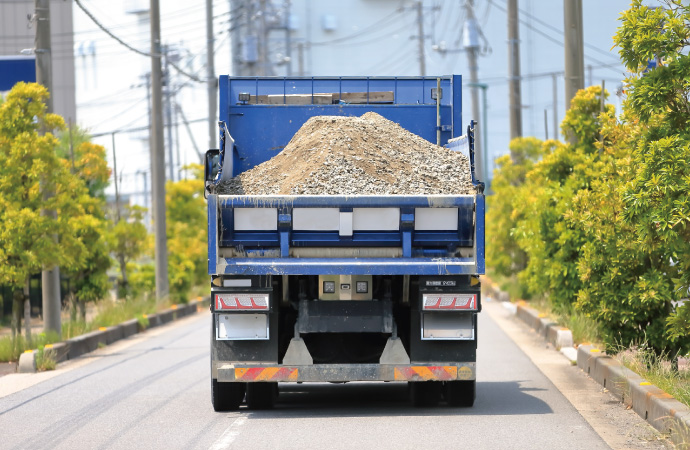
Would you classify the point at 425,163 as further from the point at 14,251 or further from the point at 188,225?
the point at 188,225

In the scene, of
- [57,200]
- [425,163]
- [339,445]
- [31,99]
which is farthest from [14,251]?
[339,445]

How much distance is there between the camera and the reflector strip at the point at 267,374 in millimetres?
11312

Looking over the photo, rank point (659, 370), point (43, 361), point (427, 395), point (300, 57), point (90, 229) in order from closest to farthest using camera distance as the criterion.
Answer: point (659, 370)
point (427, 395)
point (43, 361)
point (90, 229)
point (300, 57)

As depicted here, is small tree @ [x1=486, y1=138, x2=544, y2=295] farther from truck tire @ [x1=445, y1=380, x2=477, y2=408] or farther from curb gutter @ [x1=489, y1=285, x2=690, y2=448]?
truck tire @ [x1=445, y1=380, x2=477, y2=408]

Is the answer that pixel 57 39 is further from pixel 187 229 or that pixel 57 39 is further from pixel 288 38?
pixel 187 229

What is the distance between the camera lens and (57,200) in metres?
18.0

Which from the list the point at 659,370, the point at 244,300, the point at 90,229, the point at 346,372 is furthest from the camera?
the point at 90,229

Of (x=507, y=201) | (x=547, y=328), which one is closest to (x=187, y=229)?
(x=507, y=201)

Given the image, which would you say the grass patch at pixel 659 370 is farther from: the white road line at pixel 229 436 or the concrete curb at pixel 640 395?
the white road line at pixel 229 436

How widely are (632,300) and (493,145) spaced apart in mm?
50429

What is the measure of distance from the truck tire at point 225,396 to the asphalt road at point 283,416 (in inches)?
5.0

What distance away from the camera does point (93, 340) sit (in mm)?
20141

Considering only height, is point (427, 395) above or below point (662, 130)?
below

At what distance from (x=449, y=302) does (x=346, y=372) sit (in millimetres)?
1225
